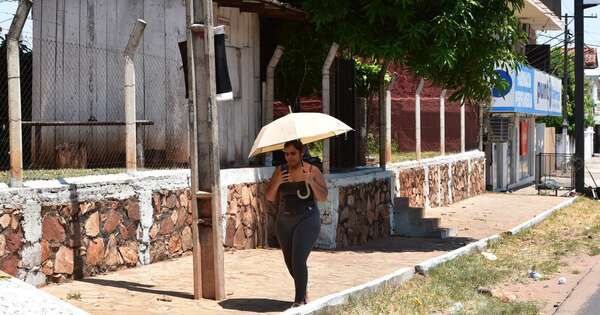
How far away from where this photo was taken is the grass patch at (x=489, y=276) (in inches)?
360

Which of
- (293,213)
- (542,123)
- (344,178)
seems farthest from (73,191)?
(542,123)

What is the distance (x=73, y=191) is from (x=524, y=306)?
15.6 ft

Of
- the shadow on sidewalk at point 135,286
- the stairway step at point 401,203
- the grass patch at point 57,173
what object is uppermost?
the grass patch at point 57,173

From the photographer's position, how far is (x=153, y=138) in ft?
39.3

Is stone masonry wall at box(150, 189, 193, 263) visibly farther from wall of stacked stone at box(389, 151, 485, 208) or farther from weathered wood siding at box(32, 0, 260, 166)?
wall of stacked stone at box(389, 151, 485, 208)

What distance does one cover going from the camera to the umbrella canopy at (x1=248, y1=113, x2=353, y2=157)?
8.10 metres

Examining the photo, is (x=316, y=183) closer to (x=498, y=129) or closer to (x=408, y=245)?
(x=408, y=245)

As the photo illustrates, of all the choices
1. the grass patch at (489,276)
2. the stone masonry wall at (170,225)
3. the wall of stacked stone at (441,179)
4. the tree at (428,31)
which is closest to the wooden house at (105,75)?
the stone masonry wall at (170,225)

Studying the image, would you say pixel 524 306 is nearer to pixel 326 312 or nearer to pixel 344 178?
pixel 326 312

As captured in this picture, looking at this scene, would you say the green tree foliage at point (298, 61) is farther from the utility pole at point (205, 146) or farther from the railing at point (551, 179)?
the railing at point (551, 179)

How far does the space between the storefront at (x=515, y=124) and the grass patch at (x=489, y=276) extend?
8.78 meters

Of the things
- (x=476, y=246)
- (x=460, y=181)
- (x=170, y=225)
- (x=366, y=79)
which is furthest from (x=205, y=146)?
(x=460, y=181)

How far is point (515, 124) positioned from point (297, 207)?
81.4 feet

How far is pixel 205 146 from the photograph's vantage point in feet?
27.9
